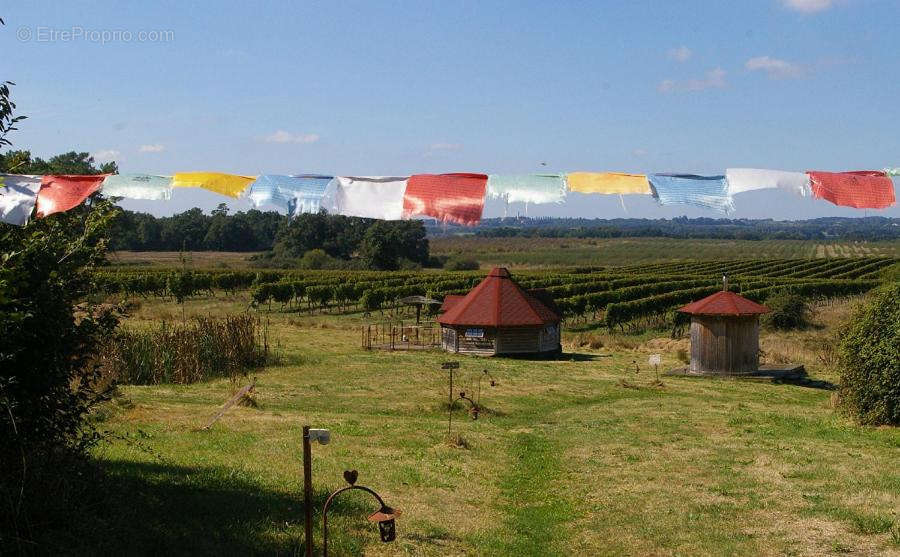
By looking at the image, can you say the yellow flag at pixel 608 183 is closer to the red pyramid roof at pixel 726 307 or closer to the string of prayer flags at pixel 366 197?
the string of prayer flags at pixel 366 197

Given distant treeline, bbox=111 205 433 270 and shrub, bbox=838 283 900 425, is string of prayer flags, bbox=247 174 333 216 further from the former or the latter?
distant treeline, bbox=111 205 433 270

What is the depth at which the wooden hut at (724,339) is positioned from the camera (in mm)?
28281

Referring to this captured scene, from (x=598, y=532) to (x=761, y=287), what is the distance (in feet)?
174

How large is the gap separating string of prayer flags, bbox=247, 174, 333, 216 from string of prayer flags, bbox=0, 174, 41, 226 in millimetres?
1870

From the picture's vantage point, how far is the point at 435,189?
7.90 m

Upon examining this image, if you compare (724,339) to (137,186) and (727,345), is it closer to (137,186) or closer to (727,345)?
(727,345)

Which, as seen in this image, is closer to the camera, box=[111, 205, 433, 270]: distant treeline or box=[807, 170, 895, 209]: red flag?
box=[807, 170, 895, 209]: red flag

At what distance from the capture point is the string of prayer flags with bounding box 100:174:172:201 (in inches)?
330

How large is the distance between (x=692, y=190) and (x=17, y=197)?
5.99 meters

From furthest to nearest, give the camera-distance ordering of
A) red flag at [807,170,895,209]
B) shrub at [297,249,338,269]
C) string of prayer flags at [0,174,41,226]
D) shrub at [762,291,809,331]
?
shrub at [297,249,338,269]
shrub at [762,291,809,331]
red flag at [807,170,895,209]
string of prayer flags at [0,174,41,226]

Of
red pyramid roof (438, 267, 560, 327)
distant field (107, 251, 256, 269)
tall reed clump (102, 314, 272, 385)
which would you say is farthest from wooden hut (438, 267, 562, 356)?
distant field (107, 251, 256, 269)

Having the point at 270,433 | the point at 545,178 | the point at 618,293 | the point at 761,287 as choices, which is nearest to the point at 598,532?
the point at 545,178

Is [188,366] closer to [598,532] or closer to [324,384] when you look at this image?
[324,384]

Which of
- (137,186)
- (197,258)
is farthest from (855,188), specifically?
(197,258)
